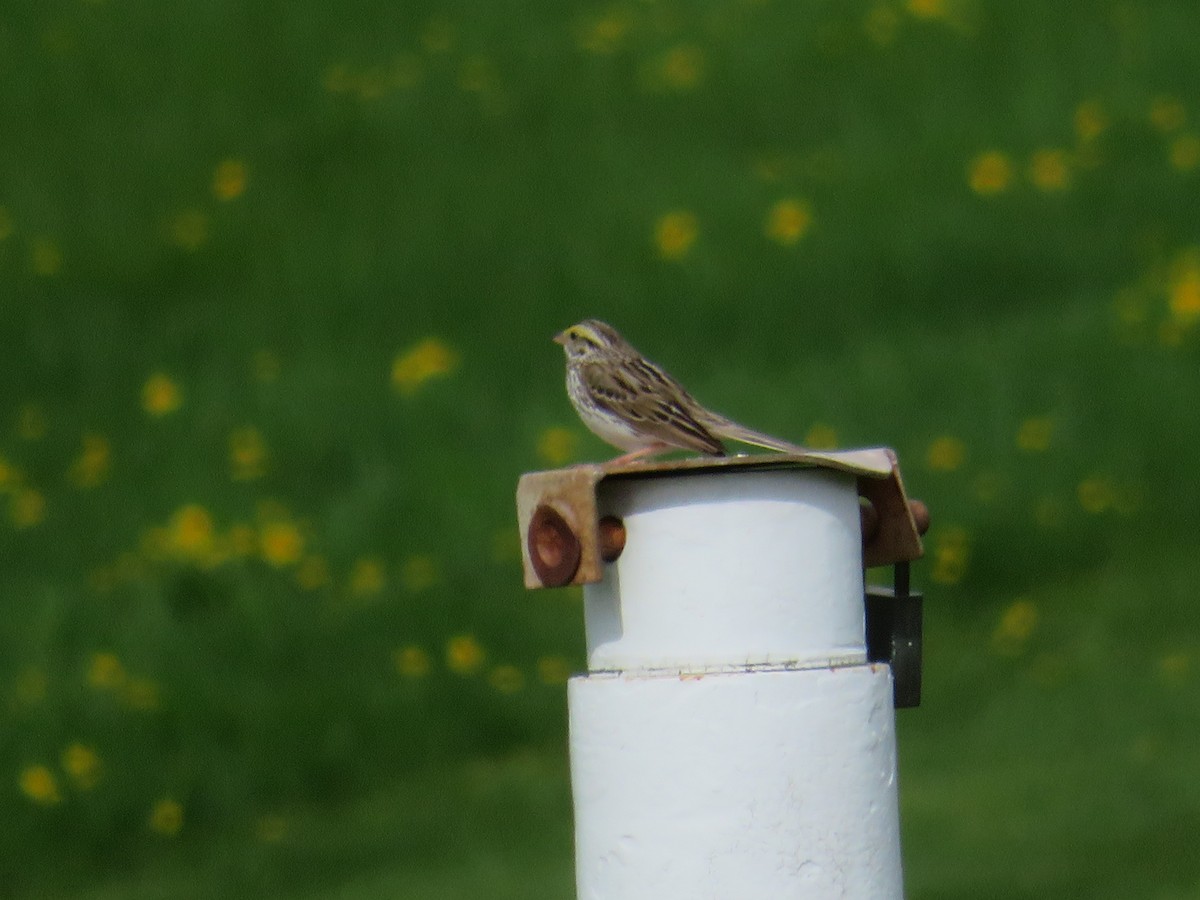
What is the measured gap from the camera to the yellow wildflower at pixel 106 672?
988 cm

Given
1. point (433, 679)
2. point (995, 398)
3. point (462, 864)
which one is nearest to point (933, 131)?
point (995, 398)

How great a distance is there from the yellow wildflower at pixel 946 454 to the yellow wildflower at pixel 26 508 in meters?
4.84

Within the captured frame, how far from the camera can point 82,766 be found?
9500 millimetres

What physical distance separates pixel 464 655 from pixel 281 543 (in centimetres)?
140

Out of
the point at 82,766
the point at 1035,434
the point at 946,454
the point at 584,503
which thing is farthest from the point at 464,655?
the point at 584,503

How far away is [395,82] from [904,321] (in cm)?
507

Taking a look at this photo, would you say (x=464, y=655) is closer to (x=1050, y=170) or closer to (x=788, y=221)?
(x=788, y=221)

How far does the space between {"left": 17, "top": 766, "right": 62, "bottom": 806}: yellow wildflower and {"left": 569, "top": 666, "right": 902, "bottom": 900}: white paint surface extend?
5301 millimetres

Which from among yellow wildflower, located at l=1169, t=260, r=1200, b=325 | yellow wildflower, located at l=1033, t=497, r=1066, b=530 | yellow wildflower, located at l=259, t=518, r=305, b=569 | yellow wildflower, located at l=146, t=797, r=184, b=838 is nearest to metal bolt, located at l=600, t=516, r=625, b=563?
yellow wildflower, located at l=146, t=797, r=184, b=838

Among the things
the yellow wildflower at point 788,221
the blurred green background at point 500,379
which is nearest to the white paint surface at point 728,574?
the blurred green background at point 500,379

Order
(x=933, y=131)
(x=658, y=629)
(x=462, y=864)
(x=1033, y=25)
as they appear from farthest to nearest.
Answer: (x=1033, y=25)
(x=933, y=131)
(x=462, y=864)
(x=658, y=629)

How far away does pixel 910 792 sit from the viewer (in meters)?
9.31

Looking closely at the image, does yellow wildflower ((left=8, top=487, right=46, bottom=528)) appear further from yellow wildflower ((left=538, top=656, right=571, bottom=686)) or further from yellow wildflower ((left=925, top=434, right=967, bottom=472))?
yellow wildflower ((left=925, top=434, right=967, bottom=472))

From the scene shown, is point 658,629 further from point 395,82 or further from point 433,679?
point 395,82
